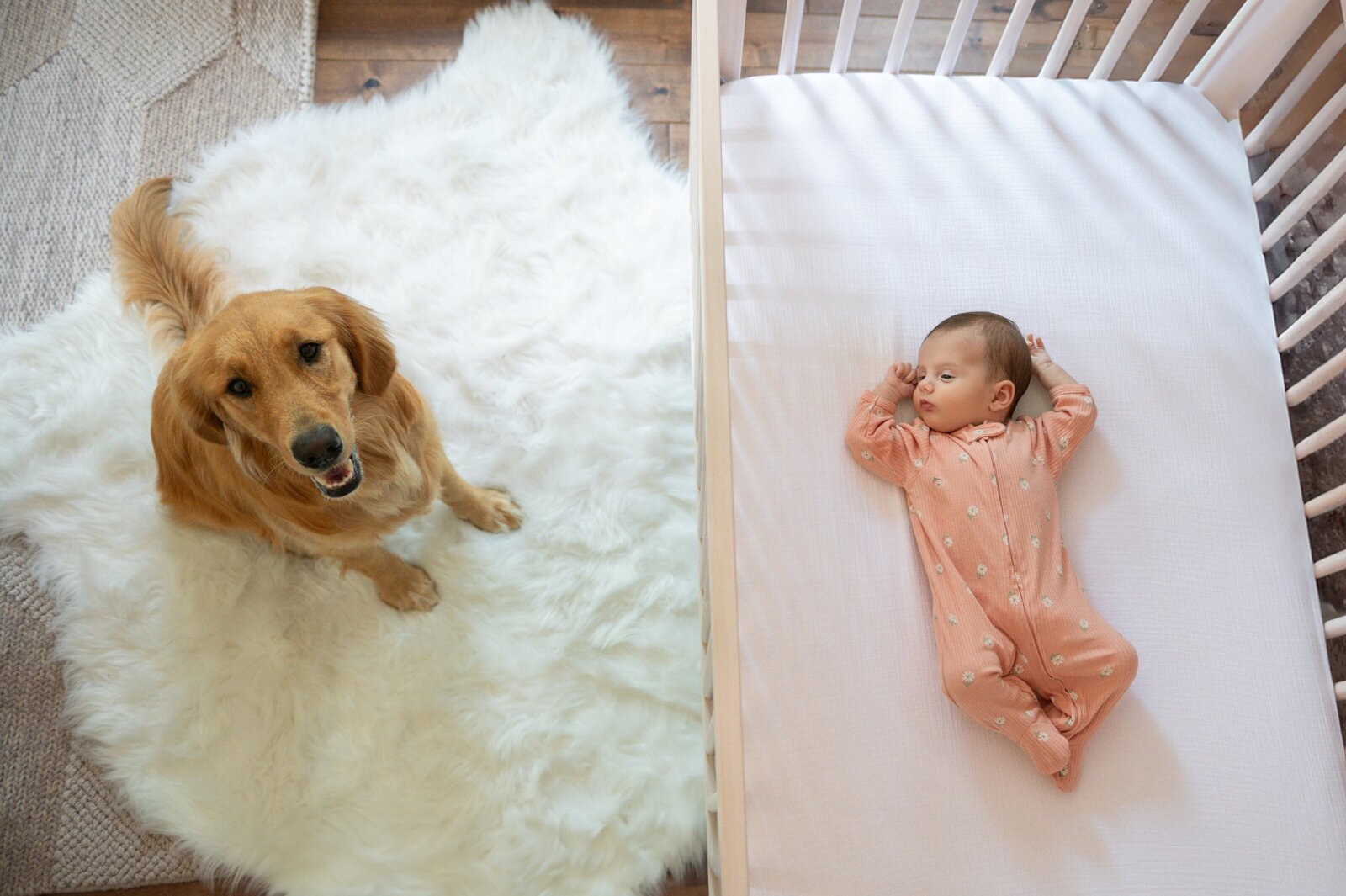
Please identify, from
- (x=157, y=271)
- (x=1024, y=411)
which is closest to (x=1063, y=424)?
(x=1024, y=411)

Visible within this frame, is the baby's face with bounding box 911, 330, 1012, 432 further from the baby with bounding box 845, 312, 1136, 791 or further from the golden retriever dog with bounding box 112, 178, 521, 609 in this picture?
the golden retriever dog with bounding box 112, 178, 521, 609

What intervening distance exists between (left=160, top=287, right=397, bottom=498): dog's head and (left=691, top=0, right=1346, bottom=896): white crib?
1.65 ft

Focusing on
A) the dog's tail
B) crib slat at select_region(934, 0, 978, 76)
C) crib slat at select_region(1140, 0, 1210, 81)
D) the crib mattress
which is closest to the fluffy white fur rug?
the dog's tail

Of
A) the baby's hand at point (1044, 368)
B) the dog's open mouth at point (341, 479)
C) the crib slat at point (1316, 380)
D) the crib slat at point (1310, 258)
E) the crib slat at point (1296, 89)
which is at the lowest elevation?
the dog's open mouth at point (341, 479)

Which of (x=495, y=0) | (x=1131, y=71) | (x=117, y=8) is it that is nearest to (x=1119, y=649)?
(x=1131, y=71)

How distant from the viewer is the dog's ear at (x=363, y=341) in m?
1.18

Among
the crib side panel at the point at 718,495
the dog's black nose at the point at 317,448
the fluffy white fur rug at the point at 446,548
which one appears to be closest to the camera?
the crib side panel at the point at 718,495

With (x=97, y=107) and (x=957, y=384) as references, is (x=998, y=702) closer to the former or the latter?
(x=957, y=384)

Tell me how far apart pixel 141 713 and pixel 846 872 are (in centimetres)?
126

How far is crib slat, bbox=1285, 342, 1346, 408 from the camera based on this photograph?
1.23 meters

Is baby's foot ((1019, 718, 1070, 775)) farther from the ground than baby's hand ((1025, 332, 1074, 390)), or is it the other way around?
baby's hand ((1025, 332, 1074, 390))

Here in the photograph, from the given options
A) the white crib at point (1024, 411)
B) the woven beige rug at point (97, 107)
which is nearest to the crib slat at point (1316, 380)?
the white crib at point (1024, 411)

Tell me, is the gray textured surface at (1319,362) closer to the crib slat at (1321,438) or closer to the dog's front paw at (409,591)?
the crib slat at (1321,438)

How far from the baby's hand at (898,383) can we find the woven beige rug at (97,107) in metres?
1.48
